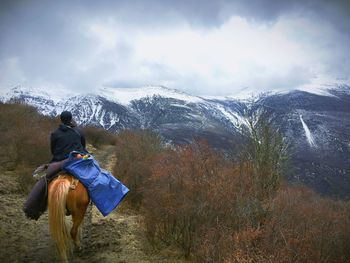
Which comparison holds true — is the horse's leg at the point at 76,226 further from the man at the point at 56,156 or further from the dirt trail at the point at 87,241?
the man at the point at 56,156

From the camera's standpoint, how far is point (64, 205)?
22.3 feet

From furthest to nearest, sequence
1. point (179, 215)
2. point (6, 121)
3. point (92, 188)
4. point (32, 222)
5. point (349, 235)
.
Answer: point (6, 121), point (349, 235), point (32, 222), point (179, 215), point (92, 188)

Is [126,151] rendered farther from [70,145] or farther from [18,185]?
[70,145]

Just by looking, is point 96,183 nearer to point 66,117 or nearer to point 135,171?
point 66,117

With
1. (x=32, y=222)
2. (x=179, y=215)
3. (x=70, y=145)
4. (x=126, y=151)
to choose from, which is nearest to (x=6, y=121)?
(x=126, y=151)

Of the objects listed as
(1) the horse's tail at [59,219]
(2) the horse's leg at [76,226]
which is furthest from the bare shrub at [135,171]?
(1) the horse's tail at [59,219]

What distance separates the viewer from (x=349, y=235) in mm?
10930

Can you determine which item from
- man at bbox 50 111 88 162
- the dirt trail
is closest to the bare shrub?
the dirt trail

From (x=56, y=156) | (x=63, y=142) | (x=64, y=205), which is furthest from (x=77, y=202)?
(x=63, y=142)

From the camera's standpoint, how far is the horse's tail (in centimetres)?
668

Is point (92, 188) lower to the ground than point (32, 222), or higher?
higher

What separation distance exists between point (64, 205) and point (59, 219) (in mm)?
255

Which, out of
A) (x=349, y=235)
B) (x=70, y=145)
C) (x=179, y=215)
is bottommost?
(x=349, y=235)

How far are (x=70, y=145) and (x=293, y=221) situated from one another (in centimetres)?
489
